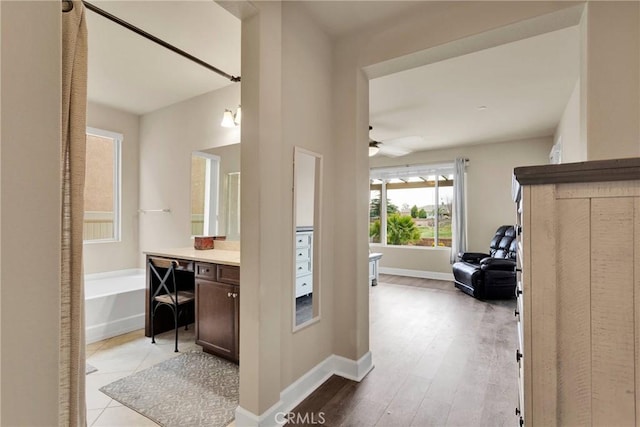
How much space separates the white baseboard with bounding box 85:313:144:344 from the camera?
2.95 metres

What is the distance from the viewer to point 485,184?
18.5 feet

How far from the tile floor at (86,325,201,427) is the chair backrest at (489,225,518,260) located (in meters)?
4.52

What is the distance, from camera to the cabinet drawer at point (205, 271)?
2.53 metres

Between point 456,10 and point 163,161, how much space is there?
378cm

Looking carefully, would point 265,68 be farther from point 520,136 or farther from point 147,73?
point 520,136

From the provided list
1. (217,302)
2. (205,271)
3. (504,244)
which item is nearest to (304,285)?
(217,302)

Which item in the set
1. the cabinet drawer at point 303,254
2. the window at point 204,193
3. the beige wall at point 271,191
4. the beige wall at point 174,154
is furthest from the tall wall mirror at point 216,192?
the beige wall at point 271,191

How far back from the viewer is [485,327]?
3.44 m

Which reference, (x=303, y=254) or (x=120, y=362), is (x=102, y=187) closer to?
(x=120, y=362)

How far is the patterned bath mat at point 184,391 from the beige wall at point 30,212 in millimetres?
1320

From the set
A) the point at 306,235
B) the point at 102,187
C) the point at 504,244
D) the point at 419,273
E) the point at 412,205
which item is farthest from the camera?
the point at 412,205

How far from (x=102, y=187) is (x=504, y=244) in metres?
6.10

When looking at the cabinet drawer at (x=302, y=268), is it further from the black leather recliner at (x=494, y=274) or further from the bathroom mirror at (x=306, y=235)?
the black leather recliner at (x=494, y=274)

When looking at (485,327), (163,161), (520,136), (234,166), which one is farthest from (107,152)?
(520,136)
